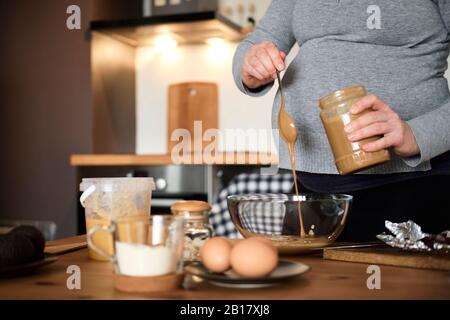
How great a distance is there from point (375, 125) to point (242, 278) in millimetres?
391

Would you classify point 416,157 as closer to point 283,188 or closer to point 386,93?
point 386,93

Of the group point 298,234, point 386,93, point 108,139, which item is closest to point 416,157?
point 386,93

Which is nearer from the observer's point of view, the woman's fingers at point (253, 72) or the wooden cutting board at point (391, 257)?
the wooden cutting board at point (391, 257)

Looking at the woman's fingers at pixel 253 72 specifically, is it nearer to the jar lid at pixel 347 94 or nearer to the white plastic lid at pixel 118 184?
the jar lid at pixel 347 94

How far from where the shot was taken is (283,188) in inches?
77.9

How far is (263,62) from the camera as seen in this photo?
3.45 feet

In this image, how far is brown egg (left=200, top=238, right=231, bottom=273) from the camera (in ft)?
2.29

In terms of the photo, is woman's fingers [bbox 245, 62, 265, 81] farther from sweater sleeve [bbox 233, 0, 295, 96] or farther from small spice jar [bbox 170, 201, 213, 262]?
small spice jar [bbox 170, 201, 213, 262]

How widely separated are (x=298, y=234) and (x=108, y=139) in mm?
2093

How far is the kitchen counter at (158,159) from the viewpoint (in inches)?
95.3

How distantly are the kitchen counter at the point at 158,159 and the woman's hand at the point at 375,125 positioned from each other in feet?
4.81

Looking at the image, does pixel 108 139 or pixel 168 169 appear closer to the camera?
pixel 168 169
